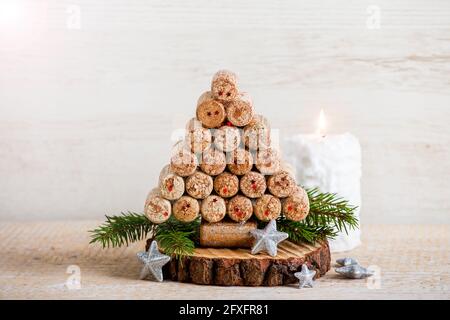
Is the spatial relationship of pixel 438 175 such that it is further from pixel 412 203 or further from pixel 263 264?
pixel 263 264

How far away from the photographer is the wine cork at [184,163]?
44.1 inches

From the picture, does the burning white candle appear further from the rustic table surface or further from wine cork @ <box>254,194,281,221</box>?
wine cork @ <box>254,194,281,221</box>

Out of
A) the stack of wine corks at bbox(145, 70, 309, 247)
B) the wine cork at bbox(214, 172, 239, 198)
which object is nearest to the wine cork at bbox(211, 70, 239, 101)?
the stack of wine corks at bbox(145, 70, 309, 247)

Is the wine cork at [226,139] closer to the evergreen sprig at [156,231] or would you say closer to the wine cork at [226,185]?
the wine cork at [226,185]

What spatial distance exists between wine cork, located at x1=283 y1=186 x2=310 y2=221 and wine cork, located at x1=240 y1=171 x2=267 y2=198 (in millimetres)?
44

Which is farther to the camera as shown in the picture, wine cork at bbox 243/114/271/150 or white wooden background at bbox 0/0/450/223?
white wooden background at bbox 0/0/450/223

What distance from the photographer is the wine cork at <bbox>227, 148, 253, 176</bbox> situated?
1.13 metres

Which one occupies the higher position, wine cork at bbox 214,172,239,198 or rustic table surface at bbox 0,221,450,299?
wine cork at bbox 214,172,239,198

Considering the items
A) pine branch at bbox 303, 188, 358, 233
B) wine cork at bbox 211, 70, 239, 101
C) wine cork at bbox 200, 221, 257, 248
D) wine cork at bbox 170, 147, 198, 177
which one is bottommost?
wine cork at bbox 200, 221, 257, 248

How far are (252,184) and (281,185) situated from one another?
4cm

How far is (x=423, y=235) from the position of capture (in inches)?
59.3

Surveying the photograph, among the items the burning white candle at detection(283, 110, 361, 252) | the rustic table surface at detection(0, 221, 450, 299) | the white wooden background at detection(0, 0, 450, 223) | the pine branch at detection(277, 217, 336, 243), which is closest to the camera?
the rustic table surface at detection(0, 221, 450, 299)

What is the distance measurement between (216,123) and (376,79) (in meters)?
0.63

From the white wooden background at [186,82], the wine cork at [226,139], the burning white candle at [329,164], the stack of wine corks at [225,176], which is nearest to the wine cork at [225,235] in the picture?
the stack of wine corks at [225,176]
